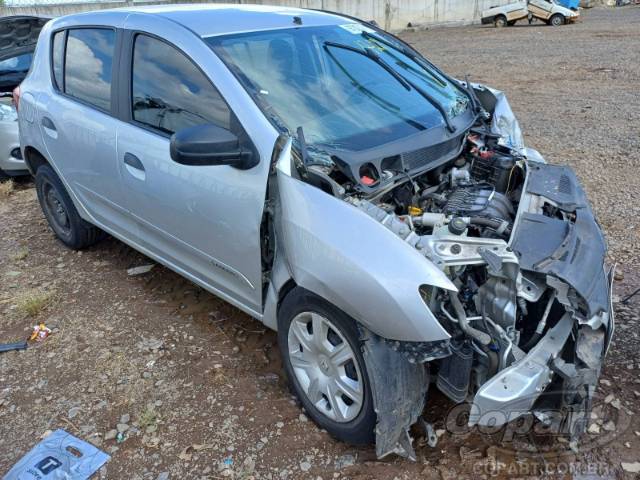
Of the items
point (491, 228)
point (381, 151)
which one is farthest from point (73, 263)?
point (491, 228)

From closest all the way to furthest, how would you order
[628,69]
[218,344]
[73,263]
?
[218,344] < [73,263] < [628,69]

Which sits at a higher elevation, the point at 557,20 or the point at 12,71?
the point at 12,71

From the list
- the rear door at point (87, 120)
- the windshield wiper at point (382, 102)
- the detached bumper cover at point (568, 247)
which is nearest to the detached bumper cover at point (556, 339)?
the detached bumper cover at point (568, 247)

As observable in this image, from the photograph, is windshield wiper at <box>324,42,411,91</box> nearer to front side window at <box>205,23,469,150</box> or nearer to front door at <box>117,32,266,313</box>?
front side window at <box>205,23,469,150</box>

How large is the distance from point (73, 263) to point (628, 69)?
10.5m

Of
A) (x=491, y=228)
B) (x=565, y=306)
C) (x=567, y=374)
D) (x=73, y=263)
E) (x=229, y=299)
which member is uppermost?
(x=491, y=228)

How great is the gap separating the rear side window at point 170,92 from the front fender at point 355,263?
0.58 m

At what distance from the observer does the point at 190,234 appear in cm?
271

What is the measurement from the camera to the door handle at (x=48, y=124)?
11.7ft

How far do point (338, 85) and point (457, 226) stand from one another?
1.17 m

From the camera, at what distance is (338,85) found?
279cm

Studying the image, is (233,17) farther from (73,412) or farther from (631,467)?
(631,467)

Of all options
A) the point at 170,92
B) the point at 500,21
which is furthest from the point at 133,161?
the point at 500,21

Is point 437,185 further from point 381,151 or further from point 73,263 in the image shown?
point 73,263
